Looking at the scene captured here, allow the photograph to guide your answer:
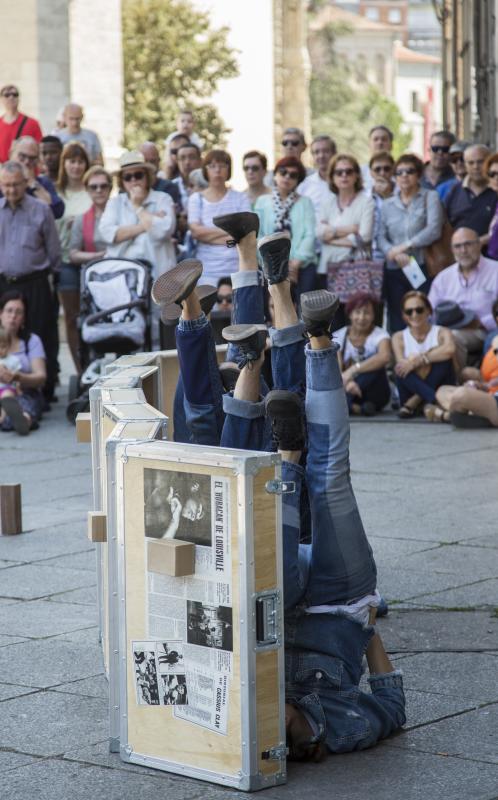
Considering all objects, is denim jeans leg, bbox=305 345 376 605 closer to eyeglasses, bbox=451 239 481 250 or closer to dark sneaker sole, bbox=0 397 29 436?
dark sneaker sole, bbox=0 397 29 436

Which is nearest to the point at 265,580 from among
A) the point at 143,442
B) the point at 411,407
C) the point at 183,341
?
the point at 143,442

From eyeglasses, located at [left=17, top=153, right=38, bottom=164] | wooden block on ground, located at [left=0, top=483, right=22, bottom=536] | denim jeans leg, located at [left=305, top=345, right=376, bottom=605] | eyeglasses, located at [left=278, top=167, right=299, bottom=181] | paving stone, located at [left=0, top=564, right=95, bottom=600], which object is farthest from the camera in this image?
eyeglasses, located at [left=17, top=153, right=38, bottom=164]

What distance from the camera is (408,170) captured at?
12.7 metres

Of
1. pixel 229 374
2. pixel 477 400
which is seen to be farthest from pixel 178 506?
pixel 477 400

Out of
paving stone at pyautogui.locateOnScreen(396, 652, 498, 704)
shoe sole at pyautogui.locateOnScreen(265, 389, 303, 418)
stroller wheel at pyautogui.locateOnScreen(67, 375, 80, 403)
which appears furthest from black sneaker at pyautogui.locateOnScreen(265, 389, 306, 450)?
stroller wheel at pyautogui.locateOnScreen(67, 375, 80, 403)

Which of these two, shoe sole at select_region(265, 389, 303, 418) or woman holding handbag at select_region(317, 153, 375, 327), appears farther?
woman holding handbag at select_region(317, 153, 375, 327)

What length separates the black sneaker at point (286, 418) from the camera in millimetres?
4414

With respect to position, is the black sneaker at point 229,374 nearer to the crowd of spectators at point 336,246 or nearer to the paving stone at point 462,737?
the paving stone at point 462,737

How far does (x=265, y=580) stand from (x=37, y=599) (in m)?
2.57

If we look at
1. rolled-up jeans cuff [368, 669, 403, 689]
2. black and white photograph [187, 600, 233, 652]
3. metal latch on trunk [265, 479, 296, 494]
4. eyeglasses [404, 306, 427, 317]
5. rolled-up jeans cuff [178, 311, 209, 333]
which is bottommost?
rolled-up jeans cuff [368, 669, 403, 689]

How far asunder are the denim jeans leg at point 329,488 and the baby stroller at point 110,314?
7.55m

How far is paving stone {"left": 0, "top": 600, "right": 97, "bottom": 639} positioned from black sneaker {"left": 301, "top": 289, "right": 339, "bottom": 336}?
198 cm

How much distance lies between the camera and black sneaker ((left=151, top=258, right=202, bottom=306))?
4.99 m

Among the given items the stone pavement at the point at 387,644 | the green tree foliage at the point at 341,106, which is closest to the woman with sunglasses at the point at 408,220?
the stone pavement at the point at 387,644
